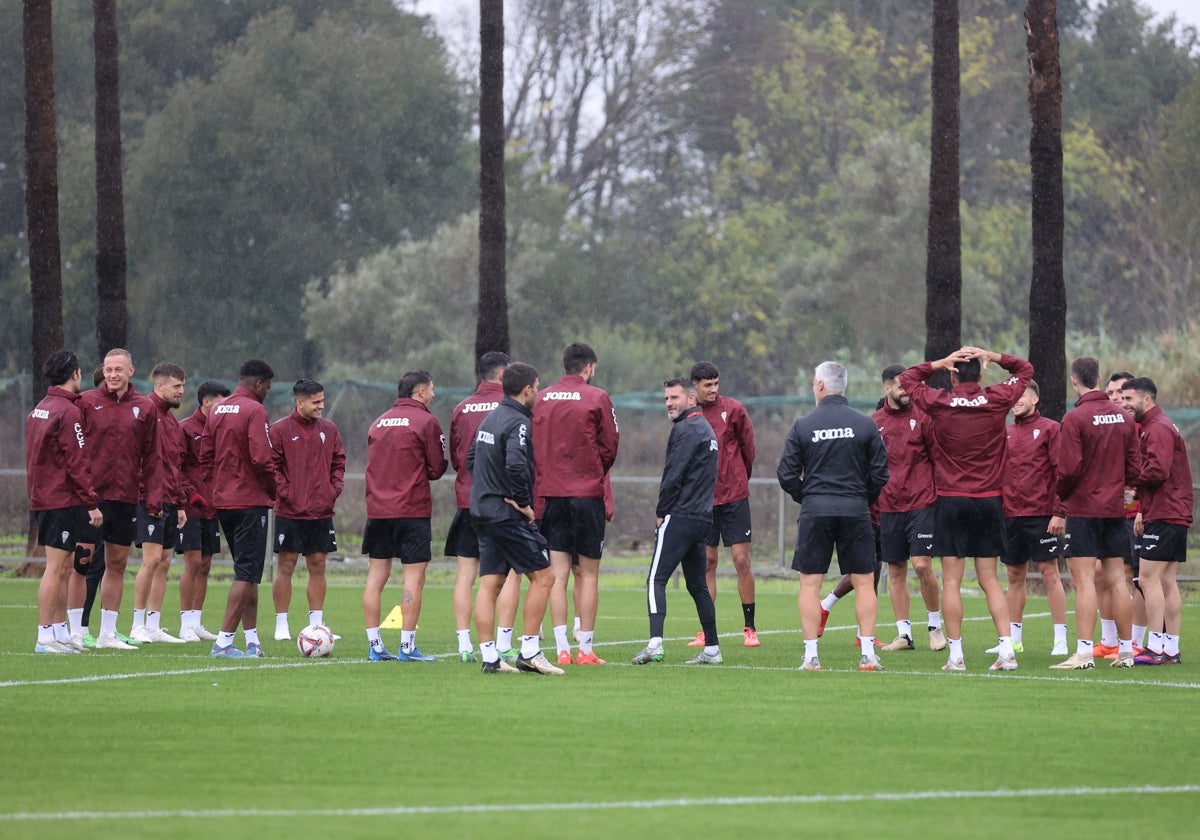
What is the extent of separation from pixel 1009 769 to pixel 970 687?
3914 millimetres

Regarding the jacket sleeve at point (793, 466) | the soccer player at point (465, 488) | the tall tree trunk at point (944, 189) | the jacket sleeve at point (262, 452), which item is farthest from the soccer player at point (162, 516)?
the tall tree trunk at point (944, 189)

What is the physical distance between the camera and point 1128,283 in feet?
205

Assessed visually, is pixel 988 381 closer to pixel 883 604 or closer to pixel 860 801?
pixel 883 604

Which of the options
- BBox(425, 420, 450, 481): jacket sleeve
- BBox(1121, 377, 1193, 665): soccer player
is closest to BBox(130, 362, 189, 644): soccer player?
BBox(425, 420, 450, 481): jacket sleeve

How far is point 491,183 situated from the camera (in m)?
27.6

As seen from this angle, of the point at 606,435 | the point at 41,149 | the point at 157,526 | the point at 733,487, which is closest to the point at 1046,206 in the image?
the point at 733,487

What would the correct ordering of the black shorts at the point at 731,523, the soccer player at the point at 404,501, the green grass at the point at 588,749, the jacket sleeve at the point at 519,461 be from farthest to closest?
1. the black shorts at the point at 731,523
2. the soccer player at the point at 404,501
3. the jacket sleeve at the point at 519,461
4. the green grass at the point at 588,749

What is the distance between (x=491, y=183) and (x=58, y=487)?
1267 cm

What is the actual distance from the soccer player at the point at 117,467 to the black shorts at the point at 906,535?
21.1 ft

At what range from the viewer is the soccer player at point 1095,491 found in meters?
15.4

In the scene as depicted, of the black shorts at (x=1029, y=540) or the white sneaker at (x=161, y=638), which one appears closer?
the black shorts at (x=1029, y=540)

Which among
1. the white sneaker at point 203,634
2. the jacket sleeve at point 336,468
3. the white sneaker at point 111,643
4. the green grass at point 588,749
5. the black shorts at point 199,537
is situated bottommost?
the white sneaker at point 203,634

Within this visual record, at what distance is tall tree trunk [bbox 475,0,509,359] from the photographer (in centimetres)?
2717

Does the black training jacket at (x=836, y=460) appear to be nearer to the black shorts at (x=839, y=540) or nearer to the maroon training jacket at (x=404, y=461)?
the black shorts at (x=839, y=540)
